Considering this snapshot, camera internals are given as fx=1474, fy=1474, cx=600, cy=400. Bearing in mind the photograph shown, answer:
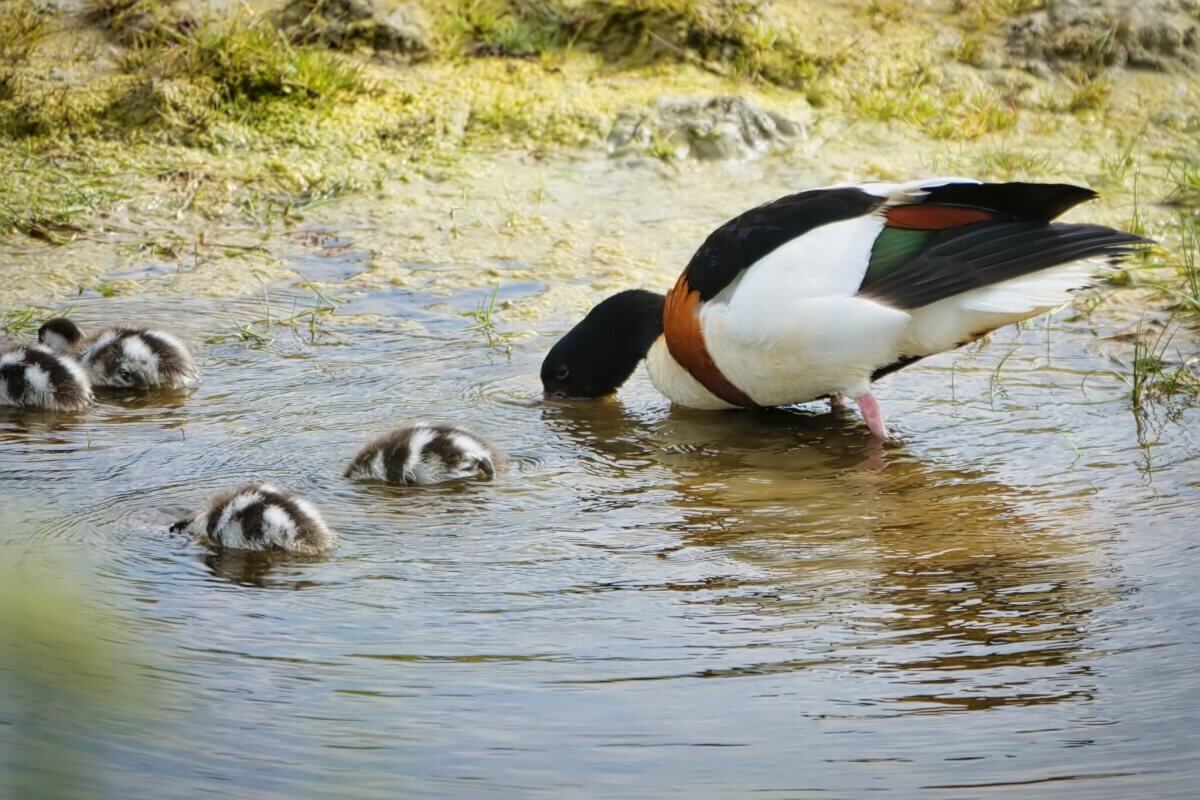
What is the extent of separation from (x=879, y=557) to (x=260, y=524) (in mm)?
1549

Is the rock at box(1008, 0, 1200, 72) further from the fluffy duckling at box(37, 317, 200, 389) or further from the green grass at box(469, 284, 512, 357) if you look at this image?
the fluffy duckling at box(37, 317, 200, 389)

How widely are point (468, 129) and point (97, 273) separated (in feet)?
6.86

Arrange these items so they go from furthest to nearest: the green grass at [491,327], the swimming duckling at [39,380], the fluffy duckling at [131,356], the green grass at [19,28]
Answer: the green grass at [19,28], the green grass at [491,327], the fluffy duckling at [131,356], the swimming duckling at [39,380]

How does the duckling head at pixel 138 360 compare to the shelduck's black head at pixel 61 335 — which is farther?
the shelduck's black head at pixel 61 335

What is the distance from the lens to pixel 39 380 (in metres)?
4.91

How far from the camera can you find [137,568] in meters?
3.57

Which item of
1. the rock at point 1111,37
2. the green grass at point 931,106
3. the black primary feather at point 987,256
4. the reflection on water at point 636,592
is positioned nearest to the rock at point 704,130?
the green grass at point 931,106

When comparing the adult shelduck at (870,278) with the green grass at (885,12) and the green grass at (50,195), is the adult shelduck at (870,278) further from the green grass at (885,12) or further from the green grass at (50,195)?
the green grass at (885,12)

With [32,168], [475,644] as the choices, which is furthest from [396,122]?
[475,644]

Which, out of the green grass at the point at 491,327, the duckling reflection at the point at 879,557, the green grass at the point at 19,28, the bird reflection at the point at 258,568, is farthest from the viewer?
the green grass at the point at 19,28

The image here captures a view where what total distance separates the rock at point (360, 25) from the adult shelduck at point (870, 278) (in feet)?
12.0

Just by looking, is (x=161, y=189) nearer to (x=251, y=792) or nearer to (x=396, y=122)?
(x=396, y=122)

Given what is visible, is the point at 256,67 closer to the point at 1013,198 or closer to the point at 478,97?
the point at 478,97

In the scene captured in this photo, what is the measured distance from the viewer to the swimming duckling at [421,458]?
428 cm
